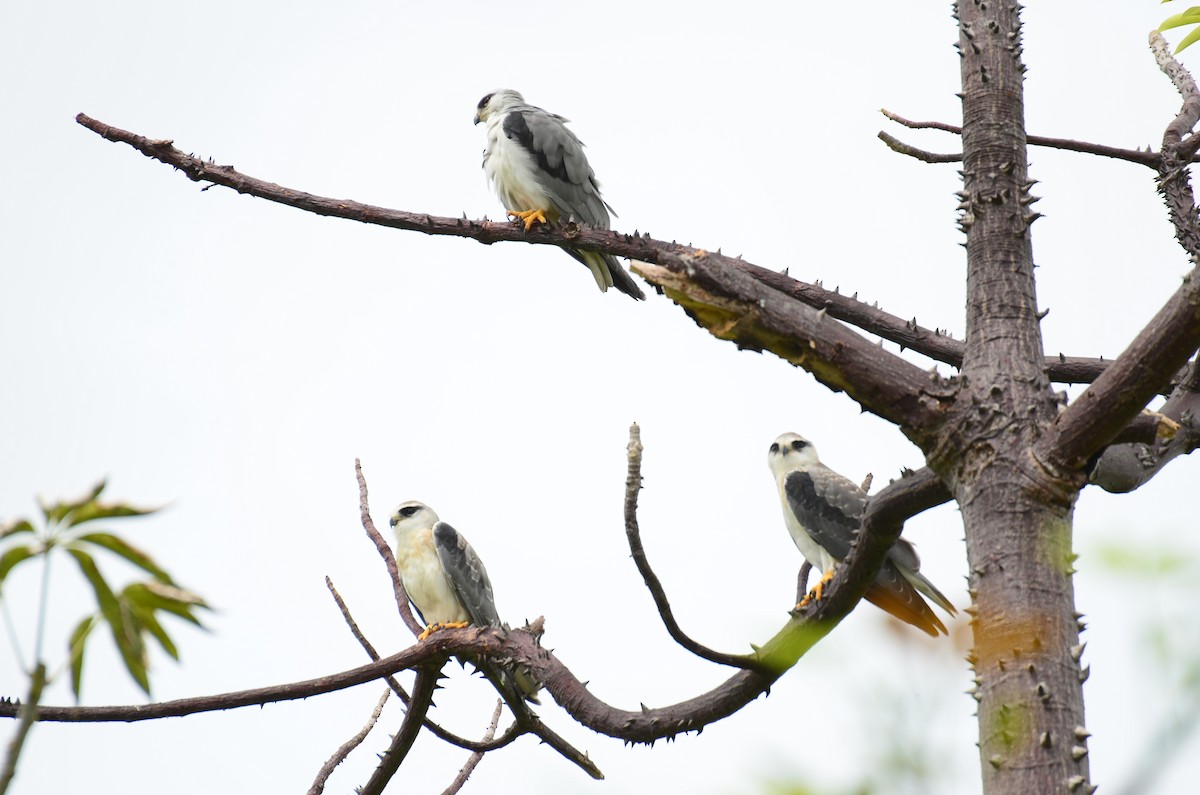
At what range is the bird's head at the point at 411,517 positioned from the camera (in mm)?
10117

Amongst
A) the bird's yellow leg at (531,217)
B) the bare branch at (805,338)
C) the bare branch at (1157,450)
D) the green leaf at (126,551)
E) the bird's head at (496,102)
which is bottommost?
the green leaf at (126,551)

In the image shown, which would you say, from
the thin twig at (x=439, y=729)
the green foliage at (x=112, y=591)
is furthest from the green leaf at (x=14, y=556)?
the thin twig at (x=439, y=729)

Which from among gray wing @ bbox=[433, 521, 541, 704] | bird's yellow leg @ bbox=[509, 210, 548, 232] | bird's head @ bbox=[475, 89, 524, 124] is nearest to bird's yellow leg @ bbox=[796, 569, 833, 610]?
bird's yellow leg @ bbox=[509, 210, 548, 232]

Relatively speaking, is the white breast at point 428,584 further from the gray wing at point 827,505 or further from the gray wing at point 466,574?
the gray wing at point 827,505

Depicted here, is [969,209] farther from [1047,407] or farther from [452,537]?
[452,537]

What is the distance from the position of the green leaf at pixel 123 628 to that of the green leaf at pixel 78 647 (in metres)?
0.03

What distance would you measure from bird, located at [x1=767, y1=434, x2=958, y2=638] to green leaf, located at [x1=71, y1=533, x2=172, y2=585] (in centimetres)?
556

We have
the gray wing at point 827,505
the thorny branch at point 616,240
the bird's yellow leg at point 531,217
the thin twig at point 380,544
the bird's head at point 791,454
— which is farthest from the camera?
the bird's head at point 791,454

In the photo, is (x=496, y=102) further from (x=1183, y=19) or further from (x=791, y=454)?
(x=1183, y=19)

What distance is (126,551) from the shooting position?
1791 mm

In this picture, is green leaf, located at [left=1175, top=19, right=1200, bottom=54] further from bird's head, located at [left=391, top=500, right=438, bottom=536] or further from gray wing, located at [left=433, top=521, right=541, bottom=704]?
bird's head, located at [left=391, top=500, right=438, bottom=536]

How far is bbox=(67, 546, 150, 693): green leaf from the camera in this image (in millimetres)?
1785

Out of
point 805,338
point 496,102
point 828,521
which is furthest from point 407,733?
point 496,102

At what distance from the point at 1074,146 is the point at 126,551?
5153mm
